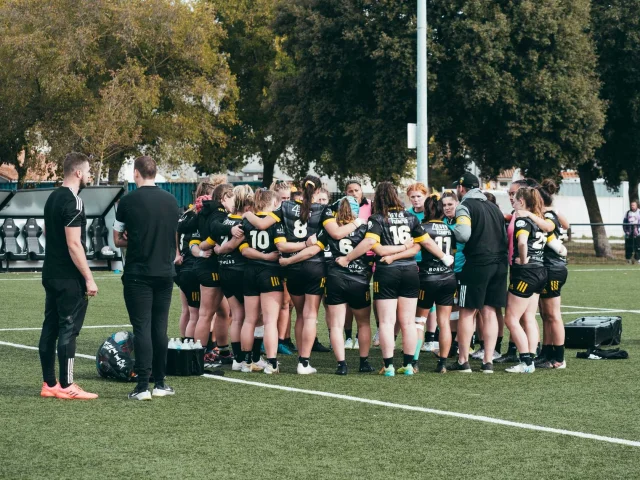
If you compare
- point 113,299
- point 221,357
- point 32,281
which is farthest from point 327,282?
point 32,281

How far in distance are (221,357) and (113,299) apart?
8.41 m

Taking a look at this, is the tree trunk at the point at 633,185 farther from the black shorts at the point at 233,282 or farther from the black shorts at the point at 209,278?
the black shorts at the point at 233,282

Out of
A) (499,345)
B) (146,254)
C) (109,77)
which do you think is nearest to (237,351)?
(146,254)

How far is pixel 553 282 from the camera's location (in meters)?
11.0

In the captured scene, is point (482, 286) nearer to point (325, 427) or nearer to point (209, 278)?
point (209, 278)

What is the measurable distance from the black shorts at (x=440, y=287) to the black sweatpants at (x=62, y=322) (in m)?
3.64

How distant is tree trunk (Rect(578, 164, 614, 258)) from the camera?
116 ft

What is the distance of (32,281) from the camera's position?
946 inches

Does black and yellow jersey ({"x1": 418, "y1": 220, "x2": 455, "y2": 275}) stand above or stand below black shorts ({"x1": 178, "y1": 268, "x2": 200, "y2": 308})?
above

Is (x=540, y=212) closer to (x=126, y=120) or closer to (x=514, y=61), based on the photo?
(x=514, y=61)

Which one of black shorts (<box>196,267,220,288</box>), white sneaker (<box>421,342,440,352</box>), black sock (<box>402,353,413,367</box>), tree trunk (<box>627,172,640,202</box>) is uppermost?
tree trunk (<box>627,172,640,202</box>)

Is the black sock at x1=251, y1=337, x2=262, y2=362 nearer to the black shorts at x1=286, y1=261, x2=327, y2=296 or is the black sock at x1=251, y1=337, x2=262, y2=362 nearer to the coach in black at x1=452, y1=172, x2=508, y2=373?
the black shorts at x1=286, y1=261, x2=327, y2=296

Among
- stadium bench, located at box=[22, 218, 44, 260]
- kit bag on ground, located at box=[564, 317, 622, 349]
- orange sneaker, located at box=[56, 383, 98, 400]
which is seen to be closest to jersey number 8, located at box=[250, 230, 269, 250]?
orange sneaker, located at box=[56, 383, 98, 400]

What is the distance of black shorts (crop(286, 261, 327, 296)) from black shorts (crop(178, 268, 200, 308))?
4.30 ft
